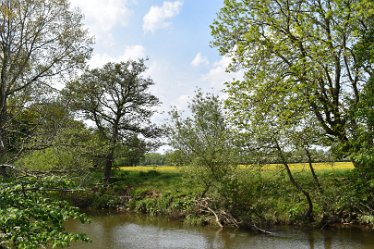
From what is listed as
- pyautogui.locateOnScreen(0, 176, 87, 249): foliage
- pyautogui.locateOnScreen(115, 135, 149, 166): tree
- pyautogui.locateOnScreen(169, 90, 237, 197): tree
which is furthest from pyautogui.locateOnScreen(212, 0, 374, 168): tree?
pyautogui.locateOnScreen(115, 135, 149, 166): tree

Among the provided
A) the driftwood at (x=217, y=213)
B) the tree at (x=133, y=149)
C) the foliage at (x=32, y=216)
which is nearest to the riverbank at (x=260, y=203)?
the driftwood at (x=217, y=213)

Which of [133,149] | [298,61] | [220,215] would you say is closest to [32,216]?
[298,61]

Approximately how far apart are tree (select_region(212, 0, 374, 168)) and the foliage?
28.5ft

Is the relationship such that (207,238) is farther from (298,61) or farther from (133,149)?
(133,149)

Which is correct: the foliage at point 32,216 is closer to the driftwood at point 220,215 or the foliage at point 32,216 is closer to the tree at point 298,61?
the tree at point 298,61

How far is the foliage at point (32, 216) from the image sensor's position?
16.6 feet

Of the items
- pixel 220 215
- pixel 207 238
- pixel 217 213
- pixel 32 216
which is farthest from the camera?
pixel 217 213

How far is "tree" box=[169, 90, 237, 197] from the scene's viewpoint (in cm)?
1948

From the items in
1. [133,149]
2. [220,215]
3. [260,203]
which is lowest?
[220,215]

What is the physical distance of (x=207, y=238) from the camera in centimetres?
1695

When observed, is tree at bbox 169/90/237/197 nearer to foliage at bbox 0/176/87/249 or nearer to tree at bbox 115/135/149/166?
tree at bbox 115/135/149/166

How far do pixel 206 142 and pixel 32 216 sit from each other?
16667mm

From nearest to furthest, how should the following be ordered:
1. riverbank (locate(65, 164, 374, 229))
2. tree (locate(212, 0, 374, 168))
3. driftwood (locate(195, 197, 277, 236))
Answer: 1. tree (locate(212, 0, 374, 168))
2. driftwood (locate(195, 197, 277, 236))
3. riverbank (locate(65, 164, 374, 229))

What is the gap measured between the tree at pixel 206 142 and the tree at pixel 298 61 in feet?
11.0
